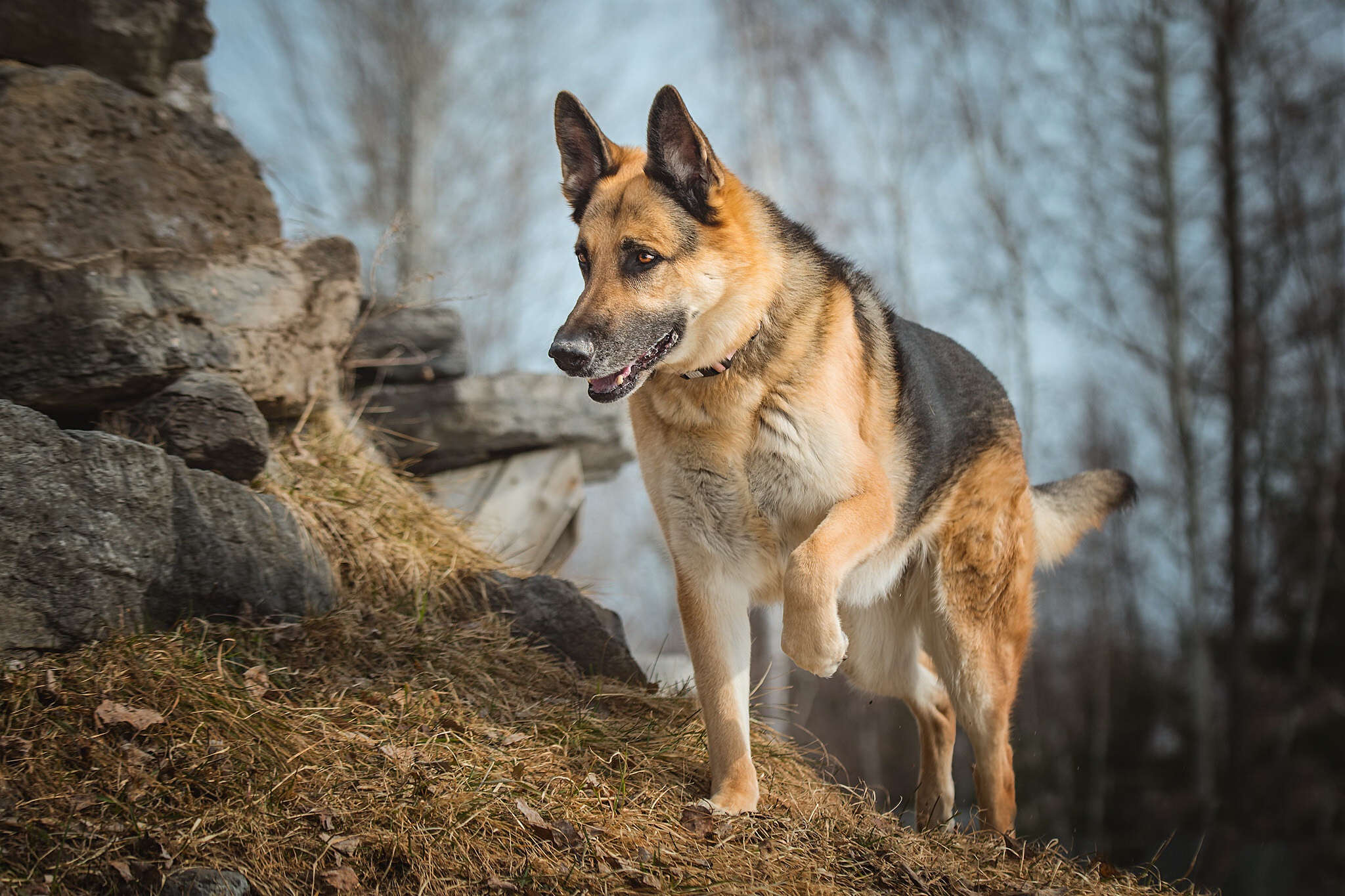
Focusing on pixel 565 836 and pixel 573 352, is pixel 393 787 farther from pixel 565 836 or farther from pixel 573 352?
pixel 573 352

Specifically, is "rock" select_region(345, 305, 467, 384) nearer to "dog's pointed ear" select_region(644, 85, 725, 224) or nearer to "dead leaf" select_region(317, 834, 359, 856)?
"dog's pointed ear" select_region(644, 85, 725, 224)

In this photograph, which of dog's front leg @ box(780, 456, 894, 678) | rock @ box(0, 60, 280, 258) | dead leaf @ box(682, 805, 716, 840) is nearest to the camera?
dead leaf @ box(682, 805, 716, 840)

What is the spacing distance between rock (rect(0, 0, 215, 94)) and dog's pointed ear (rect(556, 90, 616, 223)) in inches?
106

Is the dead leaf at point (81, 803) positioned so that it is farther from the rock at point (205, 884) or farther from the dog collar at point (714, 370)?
the dog collar at point (714, 370)

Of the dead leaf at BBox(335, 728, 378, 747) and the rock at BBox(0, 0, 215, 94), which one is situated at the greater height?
the rock at BBox(0, 0, 215, 94)

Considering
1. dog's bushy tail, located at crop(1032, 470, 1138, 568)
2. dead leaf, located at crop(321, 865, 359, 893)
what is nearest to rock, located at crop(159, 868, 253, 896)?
dead leaf, located at crop(321, 865, 359, 893)

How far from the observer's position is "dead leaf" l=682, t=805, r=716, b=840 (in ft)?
9.84

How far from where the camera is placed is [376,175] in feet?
47.5

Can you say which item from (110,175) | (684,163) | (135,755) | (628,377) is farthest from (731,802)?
(110,175)

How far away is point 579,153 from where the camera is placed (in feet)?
12.3

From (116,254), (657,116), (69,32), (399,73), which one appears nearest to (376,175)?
(399,73)

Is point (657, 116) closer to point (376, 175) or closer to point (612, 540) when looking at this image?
point (376, 175)

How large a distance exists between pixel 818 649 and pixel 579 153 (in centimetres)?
216

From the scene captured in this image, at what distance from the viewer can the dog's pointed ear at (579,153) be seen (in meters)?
3.69
